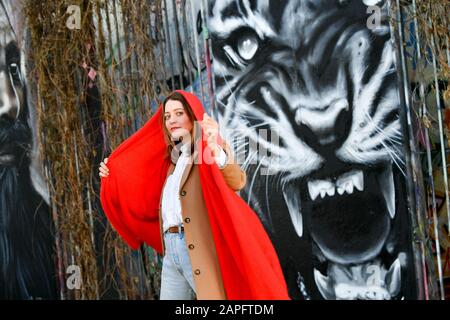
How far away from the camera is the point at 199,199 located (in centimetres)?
381

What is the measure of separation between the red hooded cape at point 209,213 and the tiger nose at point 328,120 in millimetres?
1335

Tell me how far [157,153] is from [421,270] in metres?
1.93

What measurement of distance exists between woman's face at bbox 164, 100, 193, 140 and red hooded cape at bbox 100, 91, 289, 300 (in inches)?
3.1

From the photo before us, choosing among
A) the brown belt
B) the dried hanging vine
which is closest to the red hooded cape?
the brown belt

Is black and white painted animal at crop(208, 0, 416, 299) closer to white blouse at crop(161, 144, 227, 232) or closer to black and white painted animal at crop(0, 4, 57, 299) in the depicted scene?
white blouse at crop(161, 144, 227, 232)

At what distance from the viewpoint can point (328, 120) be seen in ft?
16.5

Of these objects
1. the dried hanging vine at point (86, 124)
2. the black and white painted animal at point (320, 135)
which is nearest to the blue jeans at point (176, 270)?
the black and white painted animal at point (320, 135)

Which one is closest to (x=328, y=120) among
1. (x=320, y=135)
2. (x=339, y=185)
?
(x=320, y=135)

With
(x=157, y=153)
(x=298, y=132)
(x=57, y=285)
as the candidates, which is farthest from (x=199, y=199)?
(x=57, y=285)

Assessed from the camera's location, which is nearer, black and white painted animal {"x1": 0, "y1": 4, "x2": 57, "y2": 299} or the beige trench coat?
the beige trench coat

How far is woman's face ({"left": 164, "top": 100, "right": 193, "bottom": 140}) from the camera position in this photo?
12.9 ft

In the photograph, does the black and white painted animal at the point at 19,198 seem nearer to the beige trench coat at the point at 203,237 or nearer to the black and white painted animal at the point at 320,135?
the black and white painted animal at the point at 320,135

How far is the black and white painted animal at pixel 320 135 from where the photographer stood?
4.87 meters

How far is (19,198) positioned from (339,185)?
2.62 metres
